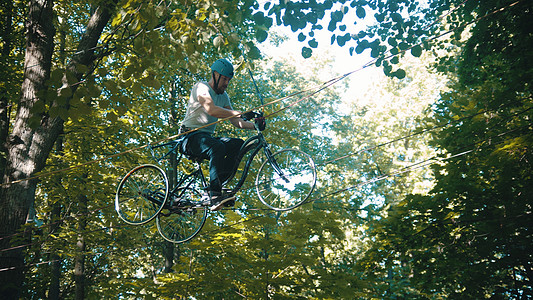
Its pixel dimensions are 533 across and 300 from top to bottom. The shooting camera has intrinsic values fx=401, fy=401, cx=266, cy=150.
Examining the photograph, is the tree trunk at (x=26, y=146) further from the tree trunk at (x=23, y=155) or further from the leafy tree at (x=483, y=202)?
the leafy tree at (x=483, y=202)

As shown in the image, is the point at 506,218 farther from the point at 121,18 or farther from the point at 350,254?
the point at 350,254

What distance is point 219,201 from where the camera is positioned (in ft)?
16.5

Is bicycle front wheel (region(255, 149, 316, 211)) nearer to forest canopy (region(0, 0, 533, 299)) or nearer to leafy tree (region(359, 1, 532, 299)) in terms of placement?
forest canopy (region(0, 0, 533, 299))

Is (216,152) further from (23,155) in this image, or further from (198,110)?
(23,155)

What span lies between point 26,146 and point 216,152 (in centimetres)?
305

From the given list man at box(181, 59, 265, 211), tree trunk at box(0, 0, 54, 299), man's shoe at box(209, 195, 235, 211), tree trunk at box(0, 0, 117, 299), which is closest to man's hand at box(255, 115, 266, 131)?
man at box(181, 59, 265, 211)

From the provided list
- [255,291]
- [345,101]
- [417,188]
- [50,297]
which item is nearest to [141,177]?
[255,291]

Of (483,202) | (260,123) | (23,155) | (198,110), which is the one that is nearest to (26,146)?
(23,155)

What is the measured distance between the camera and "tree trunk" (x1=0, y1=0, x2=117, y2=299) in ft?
18.7

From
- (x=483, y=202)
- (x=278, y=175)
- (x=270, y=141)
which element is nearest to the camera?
(x=278, y=175)

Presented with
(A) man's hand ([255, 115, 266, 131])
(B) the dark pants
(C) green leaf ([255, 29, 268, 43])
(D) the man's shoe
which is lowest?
(D) the man's shoe

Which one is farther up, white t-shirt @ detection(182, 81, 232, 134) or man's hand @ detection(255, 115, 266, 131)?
white t-shirt @ detection(182, 81, 232, 134)

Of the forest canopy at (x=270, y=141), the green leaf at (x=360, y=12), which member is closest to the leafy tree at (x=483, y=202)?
the forest canopy at (x=270, y=141)

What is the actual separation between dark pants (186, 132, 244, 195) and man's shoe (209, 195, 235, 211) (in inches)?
3.0
